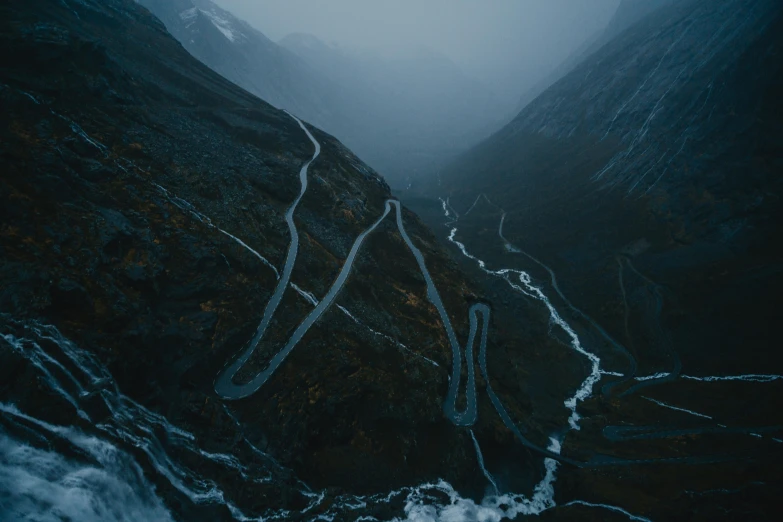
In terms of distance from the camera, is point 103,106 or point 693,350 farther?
point 693,350

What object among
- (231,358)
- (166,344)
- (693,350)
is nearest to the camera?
(166,344)

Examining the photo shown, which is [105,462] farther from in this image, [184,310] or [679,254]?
[679,254]

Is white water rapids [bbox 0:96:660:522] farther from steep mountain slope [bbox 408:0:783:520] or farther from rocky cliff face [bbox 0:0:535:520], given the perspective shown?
steep mountain slope [bbox 408:0:783:520]

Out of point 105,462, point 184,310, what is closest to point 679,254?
point 184,310

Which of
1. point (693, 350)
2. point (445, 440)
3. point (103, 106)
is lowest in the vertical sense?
point (445, 440)

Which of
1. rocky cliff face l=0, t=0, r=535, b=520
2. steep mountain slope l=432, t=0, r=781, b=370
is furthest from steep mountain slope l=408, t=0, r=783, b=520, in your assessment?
rocky cliff face l=0, t=0, r=535, b=520

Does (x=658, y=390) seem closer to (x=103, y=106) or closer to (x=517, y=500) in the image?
(x=517, y=500)

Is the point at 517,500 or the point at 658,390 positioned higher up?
the point at 658,390

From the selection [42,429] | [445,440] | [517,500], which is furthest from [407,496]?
[42,429]

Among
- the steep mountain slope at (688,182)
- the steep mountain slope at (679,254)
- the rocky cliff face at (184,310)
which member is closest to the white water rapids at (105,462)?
the rocky cliff face at (184,310)
